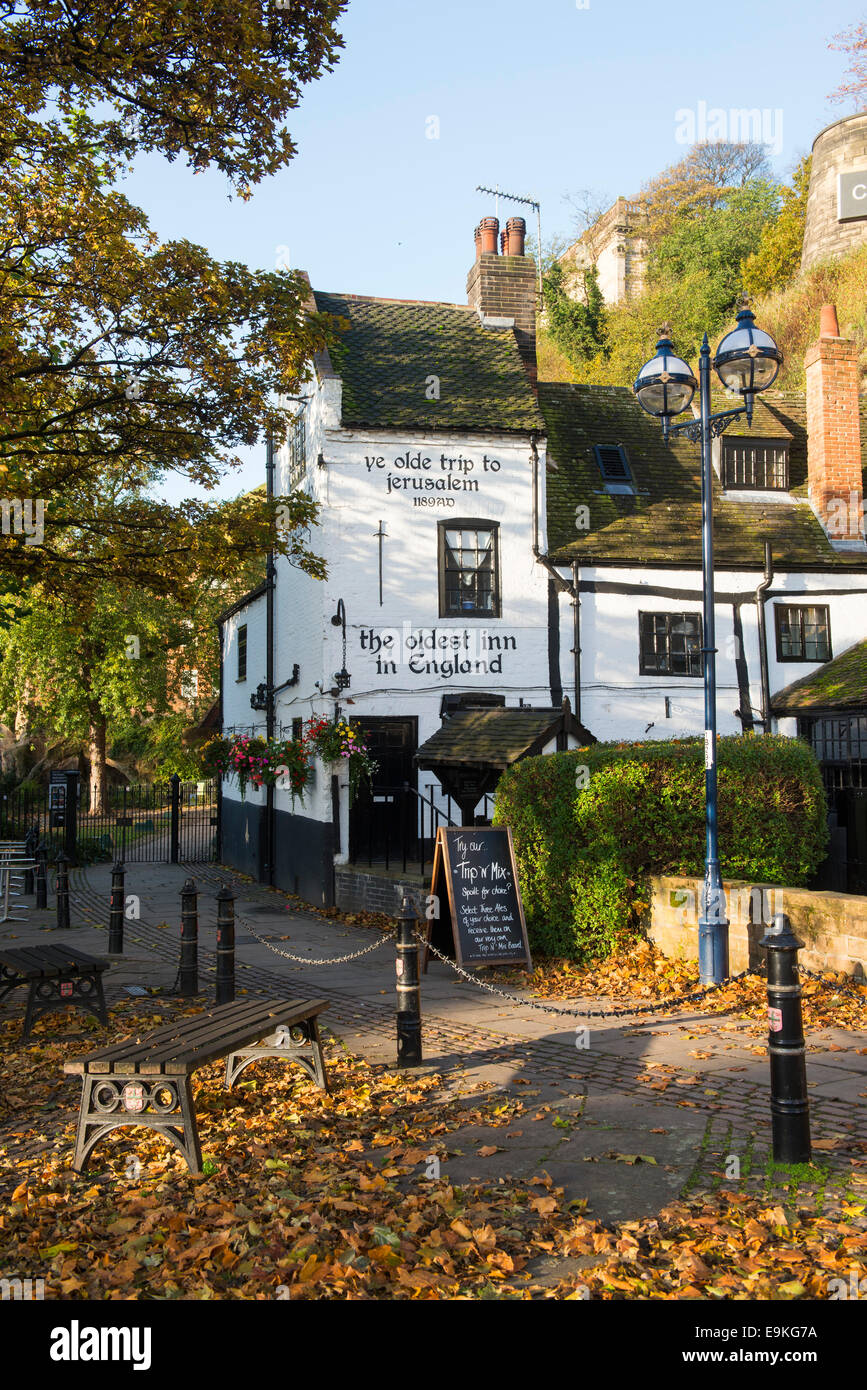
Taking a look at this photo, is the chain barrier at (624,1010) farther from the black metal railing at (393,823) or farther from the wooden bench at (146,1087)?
the black metal railing at (393,823)

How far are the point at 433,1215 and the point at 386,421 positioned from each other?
48.3 ft

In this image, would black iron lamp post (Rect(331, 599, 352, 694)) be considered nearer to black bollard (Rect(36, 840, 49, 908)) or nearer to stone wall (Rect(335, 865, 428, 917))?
stone wall (Rect(335, 865, 428, 917))

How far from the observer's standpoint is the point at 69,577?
12094 millimetres

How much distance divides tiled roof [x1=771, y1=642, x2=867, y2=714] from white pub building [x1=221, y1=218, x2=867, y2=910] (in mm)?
81

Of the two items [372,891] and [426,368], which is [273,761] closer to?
[372,891]

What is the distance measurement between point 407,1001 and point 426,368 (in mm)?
14200

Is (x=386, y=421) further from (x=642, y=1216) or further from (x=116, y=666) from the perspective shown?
(x=116, y=666)

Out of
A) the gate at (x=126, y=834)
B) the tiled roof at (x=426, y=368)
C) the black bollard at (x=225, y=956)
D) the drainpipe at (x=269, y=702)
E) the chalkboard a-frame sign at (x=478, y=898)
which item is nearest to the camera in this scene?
the black bollard at (x=225, y=956)

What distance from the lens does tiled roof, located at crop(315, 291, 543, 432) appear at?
1814 cm

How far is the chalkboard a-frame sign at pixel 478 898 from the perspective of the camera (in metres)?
11.0

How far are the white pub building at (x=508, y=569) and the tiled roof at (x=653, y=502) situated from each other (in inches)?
2.4
